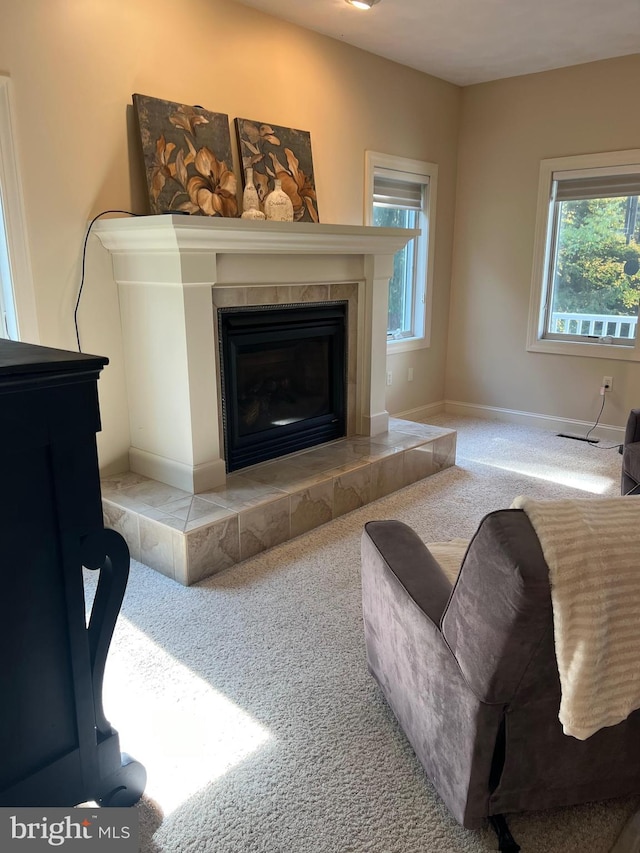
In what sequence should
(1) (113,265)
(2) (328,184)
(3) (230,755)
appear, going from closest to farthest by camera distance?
(3) (230,755) < (1) (113,265) < (2) (328,184)

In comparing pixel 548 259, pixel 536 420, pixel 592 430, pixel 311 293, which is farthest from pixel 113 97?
pixel 592 430

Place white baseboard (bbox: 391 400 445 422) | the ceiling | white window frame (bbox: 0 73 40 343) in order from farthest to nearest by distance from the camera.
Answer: white baseboard (bbox: 391 400 445 422)
the ceiling
white window frame (bbox: 0 73 40 343)

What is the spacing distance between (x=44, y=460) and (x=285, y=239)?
2.16 meters

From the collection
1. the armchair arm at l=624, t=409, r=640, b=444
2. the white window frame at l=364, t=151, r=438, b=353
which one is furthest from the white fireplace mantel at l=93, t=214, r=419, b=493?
the armchair arm at l=624, t=409, r=640, b=444

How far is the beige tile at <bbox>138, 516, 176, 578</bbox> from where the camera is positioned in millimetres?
2635

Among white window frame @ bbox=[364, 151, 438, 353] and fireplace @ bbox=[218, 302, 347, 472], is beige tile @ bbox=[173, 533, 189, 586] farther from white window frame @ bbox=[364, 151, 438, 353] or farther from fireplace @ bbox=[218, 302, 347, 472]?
white window frame @ bbox=[364, 151, 438, 353]

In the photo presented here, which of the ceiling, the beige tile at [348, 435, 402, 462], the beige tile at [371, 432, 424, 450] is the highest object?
the ceiling

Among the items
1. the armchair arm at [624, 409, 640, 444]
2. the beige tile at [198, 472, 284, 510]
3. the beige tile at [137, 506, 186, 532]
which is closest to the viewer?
the beige tile at [137, 506, 186, 532]

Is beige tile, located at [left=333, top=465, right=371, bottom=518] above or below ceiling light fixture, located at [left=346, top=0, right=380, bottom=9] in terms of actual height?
below

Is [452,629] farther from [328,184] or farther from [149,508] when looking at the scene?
[328,184]

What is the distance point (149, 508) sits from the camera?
2801 millimetres

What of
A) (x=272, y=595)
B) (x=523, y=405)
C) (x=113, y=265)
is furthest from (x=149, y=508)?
(x=523, y=405)

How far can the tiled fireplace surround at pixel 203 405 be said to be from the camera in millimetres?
2703

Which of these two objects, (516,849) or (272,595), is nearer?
(516,849)
